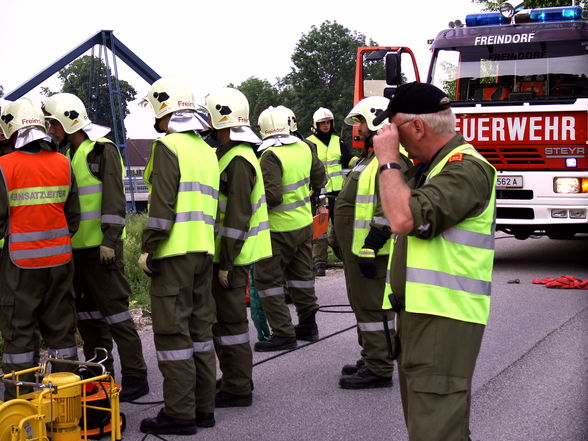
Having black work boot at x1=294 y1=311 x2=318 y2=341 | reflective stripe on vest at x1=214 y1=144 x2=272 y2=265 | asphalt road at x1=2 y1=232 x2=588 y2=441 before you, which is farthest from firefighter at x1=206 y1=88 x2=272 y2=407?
black work boot at x1=294 y1=311 x2=318 y2=341

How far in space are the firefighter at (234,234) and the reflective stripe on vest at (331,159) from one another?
19.2 feet

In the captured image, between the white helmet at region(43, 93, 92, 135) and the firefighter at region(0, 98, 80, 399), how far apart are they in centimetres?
37

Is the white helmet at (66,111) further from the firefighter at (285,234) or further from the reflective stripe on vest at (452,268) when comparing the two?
the reflective stripe on vest at (452,268)

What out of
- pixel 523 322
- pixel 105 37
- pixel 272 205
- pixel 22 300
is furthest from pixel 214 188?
pixel 105 37

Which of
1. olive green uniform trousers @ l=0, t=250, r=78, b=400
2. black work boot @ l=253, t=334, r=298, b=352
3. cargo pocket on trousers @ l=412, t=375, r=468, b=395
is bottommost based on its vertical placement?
black work boot @ l=253, t=334, r=298, b=352

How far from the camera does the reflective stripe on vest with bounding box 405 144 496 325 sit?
3.41 metres

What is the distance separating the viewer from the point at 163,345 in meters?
5.33

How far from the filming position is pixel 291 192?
25.3 feet

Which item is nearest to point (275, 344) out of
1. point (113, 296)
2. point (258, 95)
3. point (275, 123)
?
point (113, 296)

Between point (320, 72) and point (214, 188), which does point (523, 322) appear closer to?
point (214, 188)

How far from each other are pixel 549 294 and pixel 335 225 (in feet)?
14.4

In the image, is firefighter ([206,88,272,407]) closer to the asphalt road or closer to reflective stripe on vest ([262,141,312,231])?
the asphalt road

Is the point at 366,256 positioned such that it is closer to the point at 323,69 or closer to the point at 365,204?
the point at 365,204

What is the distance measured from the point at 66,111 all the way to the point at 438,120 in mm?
3511
